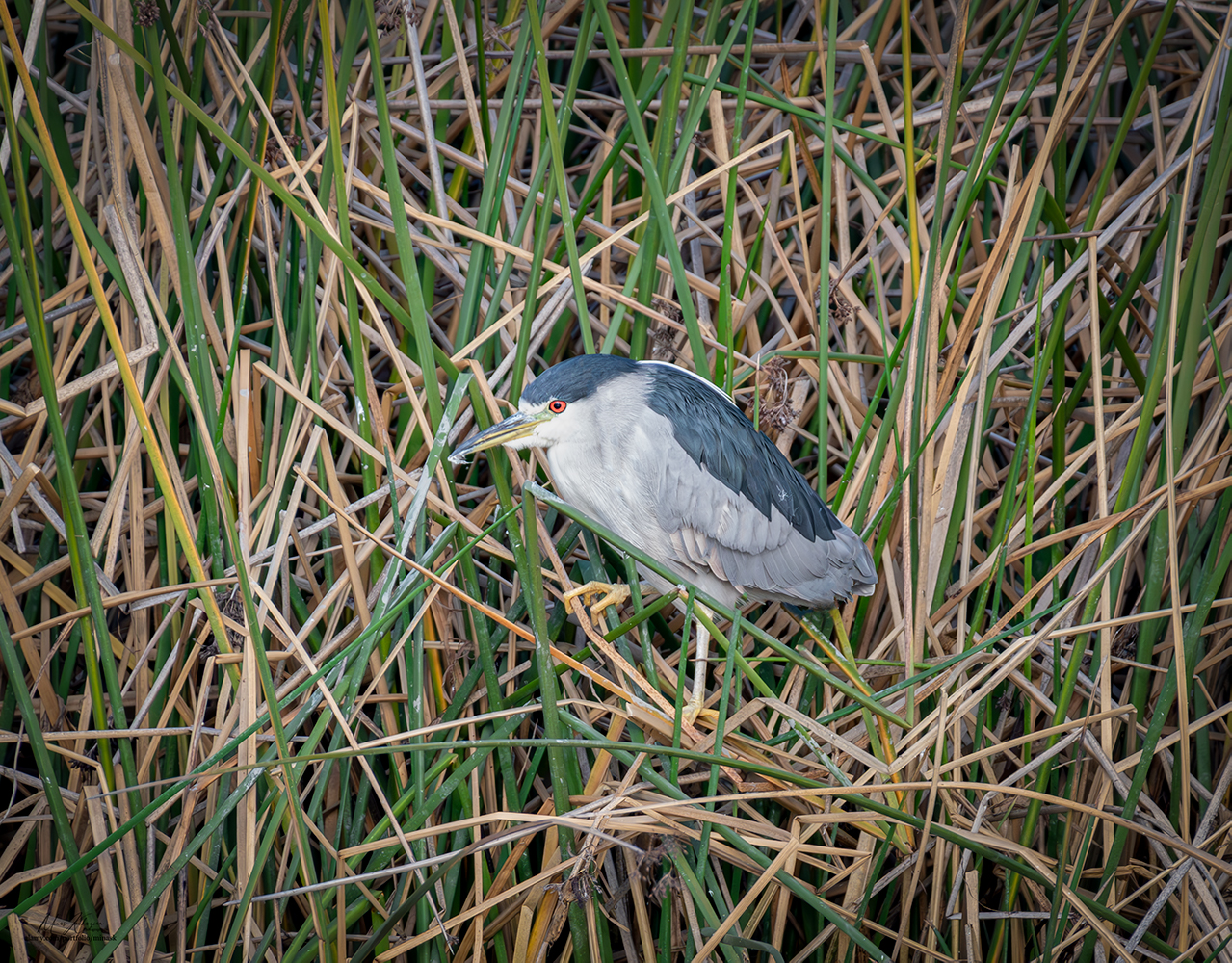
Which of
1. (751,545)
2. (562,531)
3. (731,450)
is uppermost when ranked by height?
(731,450)

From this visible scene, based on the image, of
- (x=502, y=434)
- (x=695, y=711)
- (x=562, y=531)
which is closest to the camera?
(x=502, y=434)

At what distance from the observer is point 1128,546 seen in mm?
1626

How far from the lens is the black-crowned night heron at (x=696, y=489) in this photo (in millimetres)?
1656

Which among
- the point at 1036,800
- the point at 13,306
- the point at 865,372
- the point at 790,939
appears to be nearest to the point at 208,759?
the point at 13,306

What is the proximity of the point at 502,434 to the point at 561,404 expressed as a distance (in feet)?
0.43

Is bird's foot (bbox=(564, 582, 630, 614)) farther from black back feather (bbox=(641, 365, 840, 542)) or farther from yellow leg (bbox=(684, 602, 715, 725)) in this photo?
black back feather (bbox=(641, 365, 840, 542))

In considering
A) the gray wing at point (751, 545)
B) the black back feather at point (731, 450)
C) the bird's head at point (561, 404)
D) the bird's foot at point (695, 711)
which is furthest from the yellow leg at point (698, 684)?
the bird's head at point (561, 404)

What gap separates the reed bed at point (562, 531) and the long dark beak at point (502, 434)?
47mm

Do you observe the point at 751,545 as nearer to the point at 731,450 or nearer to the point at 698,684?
the point at 731,450

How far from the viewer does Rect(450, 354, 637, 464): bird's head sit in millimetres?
1573

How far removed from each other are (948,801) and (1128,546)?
0.59 m

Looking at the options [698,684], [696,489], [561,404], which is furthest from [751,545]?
[561,404]

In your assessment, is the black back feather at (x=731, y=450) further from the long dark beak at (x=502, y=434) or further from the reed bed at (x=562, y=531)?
the long dark beak at (x=502, y=434)

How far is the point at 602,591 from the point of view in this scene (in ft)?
5.86
